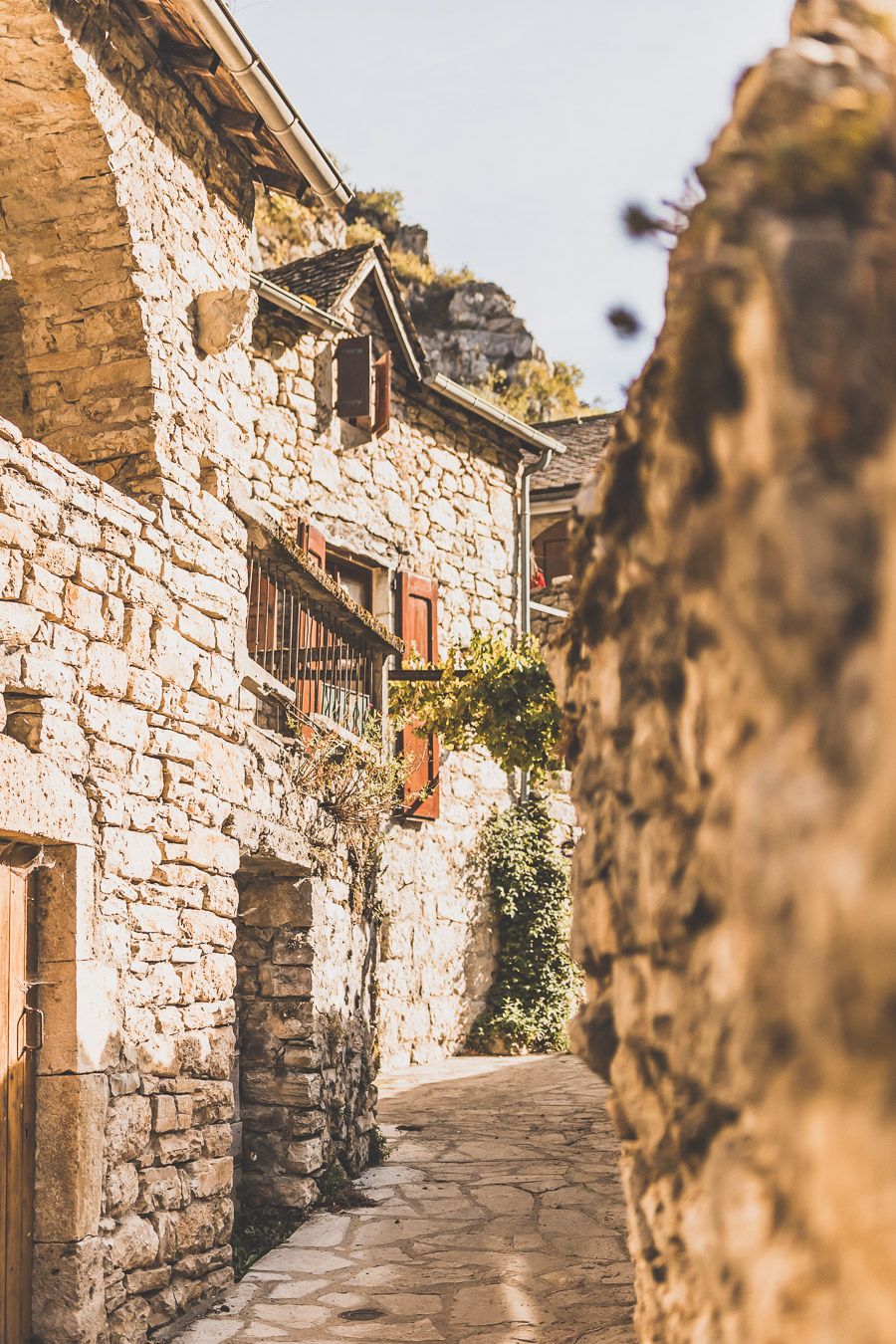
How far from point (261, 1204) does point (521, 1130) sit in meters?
2.36

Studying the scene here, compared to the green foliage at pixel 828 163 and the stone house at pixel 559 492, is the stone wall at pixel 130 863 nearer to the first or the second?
the green foliage at pixel 828 163

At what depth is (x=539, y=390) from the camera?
70.4 ft

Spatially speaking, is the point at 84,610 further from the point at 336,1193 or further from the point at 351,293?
the point at 351,293

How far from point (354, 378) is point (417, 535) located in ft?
5.88

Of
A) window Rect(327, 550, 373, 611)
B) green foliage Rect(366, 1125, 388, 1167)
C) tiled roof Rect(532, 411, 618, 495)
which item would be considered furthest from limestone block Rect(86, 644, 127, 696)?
tiled roof Rect(532, 411, 618, 495)

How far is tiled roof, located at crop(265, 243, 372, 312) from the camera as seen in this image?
430 inches

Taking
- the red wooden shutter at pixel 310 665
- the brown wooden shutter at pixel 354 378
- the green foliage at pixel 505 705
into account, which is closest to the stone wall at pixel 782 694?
the red wooden shutter at pixel 310 665

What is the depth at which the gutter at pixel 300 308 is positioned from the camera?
962cm

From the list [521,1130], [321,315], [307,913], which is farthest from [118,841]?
[321,315]

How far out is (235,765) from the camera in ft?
18.2

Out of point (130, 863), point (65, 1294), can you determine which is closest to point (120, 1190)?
point (65, 1294)

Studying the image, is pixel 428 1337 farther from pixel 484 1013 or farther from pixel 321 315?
pixel 321 315

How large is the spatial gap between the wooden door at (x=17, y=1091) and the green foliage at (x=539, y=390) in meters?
17.1

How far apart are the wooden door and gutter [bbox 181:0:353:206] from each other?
364 cm
